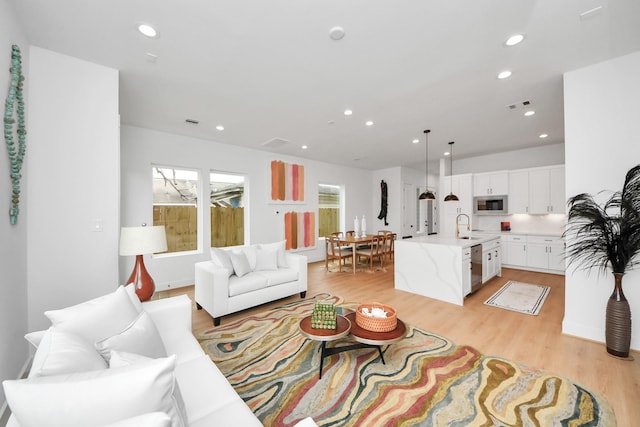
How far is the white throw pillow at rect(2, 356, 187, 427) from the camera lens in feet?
2.47

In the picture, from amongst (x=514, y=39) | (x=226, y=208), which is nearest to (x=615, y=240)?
(x=514, y=39)

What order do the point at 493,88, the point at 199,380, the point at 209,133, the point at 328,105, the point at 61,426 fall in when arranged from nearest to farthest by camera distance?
the point at 61,426
the point at 199,380
the point at 493,88
the point at 328,105
the point at 209,133

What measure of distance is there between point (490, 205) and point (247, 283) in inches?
223

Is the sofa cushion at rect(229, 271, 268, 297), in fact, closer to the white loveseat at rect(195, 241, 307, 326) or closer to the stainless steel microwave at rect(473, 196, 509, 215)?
the white loveseat at rect(195, 241, 307, 326)

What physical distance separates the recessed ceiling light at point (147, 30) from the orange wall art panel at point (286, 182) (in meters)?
3.82

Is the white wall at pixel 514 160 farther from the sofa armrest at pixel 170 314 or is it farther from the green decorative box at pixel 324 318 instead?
the sofa armrest at pixel 170 314

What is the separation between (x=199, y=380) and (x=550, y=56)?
3921mm

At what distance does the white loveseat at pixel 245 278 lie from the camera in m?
3.13

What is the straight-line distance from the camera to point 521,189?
18.7 ft

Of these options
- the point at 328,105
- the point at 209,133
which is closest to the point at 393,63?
the point at 328,105

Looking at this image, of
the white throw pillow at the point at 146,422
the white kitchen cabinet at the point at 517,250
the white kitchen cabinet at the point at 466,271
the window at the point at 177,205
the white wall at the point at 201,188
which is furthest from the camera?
the white kitchen cabinet at the point at 517,250

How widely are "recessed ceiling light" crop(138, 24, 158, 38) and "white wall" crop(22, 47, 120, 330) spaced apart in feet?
2.67

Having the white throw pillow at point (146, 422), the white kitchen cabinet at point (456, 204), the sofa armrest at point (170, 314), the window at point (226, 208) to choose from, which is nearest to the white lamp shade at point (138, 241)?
the sofa armrest at point (170, 314)

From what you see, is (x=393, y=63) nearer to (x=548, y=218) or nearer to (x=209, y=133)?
(x=209, y=133)
